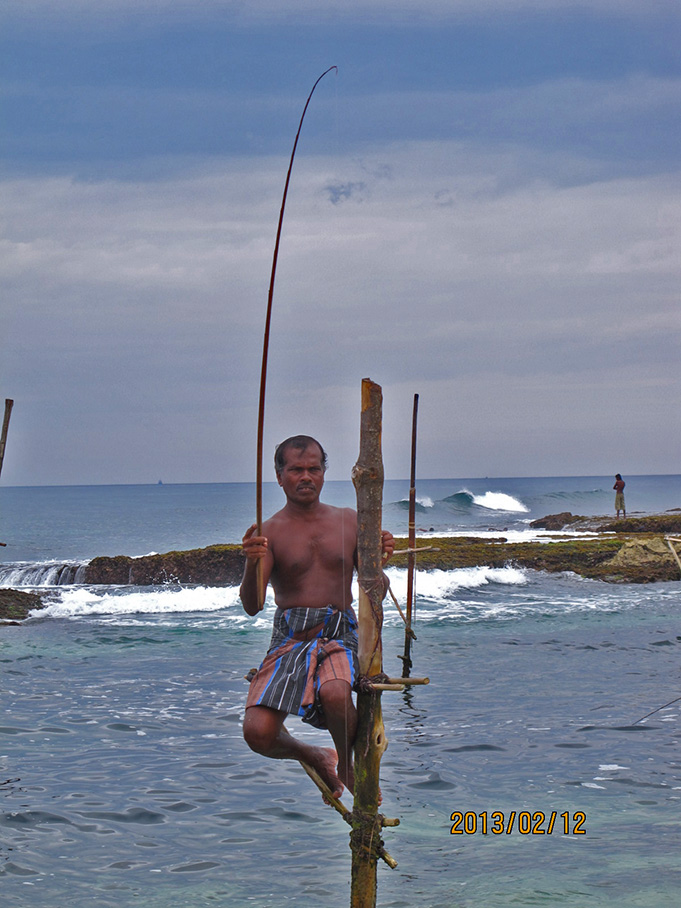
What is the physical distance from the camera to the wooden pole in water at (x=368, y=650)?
472cm

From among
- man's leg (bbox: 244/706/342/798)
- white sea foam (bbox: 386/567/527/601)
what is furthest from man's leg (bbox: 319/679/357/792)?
white sea foam (bbox: 386/567/527/601)

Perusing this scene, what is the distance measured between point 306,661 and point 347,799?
14.9 feet

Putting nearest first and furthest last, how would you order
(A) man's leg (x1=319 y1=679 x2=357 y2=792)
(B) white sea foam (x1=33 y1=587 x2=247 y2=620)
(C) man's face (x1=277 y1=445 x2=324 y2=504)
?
1. (A) man's leg (x1=319 y1=679 x2=357 y2=792)
2. (C) man's face (x1=277 y1=445 x2=324 y2=504)
3. (B) white sea foam (x1=33 y1=587 x2=247 y2=620)

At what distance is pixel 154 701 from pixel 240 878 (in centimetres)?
628

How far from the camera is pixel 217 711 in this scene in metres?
12.1

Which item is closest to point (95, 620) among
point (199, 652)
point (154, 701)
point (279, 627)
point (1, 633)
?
point (1, 633)

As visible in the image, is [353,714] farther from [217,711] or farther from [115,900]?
[217,711]

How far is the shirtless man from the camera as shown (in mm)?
4660

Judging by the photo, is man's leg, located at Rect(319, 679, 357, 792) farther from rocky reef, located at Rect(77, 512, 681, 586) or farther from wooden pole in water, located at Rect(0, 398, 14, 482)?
rocky reef, located at Rect(77, 512, 681, 586)

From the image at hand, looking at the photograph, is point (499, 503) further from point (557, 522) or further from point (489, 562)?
point (489, 562)

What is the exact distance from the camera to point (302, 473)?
496 centimetres

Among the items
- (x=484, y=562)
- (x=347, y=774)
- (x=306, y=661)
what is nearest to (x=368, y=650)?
(x=306, y=661)

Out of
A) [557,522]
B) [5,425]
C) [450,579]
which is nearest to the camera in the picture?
[5,425]

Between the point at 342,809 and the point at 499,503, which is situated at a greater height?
the point at 499,503
